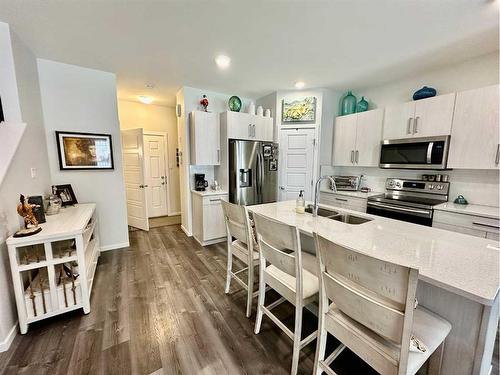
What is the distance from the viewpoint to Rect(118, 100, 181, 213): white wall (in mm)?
4590

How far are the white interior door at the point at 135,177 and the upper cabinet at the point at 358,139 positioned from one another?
3604 mm

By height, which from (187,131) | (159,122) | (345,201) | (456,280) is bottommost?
(345,201)

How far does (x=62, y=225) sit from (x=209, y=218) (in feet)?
6.20

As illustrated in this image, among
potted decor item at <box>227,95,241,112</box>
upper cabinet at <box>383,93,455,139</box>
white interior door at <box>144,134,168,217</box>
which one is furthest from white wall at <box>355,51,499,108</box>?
white interior door at <box>144,134,168,217</box>

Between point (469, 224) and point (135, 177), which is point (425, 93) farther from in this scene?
point (135, 177)

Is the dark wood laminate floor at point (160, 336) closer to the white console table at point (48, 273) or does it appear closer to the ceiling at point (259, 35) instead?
the white console table at point (48, 273)

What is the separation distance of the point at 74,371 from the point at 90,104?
3.08 metres

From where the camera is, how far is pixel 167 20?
1.91 meters

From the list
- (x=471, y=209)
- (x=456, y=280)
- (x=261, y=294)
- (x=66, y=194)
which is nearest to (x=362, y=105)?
(x=471, y=209)

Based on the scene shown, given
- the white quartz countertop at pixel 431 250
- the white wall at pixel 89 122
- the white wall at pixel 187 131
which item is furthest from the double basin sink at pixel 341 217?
the white wall at pixel 89 122

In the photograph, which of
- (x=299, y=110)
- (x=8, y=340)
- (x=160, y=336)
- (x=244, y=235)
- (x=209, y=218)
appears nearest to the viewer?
(x=8, y=340)

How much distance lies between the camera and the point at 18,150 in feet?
6.60

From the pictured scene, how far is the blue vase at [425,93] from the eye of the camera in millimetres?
2799

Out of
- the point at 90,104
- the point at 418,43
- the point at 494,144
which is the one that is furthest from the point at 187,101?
the point at 494,144
